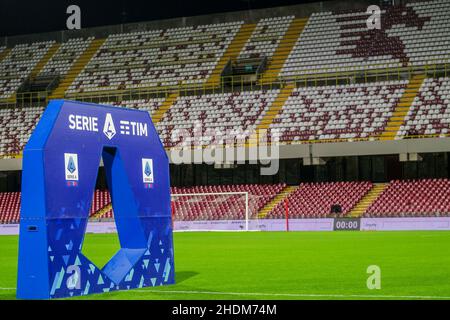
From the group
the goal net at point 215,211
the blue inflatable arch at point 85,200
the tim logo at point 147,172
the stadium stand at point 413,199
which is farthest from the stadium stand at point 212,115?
the blue inflatable arch at point 85,200

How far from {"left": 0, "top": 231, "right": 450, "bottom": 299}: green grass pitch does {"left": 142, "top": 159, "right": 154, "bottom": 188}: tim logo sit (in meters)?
1.67

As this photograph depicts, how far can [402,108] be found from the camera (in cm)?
4962

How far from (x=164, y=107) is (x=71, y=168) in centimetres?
4585

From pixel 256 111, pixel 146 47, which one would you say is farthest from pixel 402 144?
pixel 146 47

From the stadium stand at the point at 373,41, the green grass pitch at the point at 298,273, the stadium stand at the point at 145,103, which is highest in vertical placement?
the stadium stand at the point at 373,41

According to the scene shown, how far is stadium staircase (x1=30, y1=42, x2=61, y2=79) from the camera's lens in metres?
65.2

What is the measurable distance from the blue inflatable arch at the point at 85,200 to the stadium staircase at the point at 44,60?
175 ft

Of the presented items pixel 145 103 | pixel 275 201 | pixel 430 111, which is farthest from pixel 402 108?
pixel 145 103

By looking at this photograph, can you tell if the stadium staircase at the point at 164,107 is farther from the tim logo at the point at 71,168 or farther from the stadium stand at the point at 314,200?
the tim logo at the point at 71,168

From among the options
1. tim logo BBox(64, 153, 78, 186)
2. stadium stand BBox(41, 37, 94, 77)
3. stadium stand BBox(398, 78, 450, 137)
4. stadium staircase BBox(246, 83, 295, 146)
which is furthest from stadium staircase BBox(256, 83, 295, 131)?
tim logo BBox(64, 153, 78, 186)

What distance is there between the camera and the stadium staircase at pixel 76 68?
6244 centimetres
